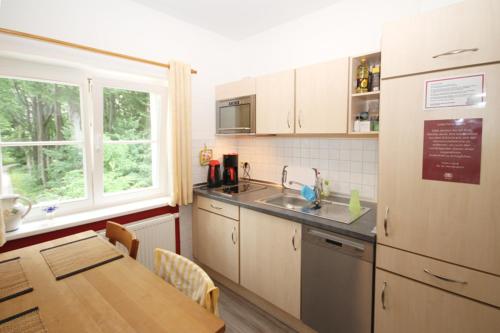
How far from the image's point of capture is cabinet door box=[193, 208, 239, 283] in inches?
87.2

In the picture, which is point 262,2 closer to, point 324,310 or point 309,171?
point 309,171

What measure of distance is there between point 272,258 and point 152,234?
1.08 meters

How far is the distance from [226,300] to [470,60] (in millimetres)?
2282

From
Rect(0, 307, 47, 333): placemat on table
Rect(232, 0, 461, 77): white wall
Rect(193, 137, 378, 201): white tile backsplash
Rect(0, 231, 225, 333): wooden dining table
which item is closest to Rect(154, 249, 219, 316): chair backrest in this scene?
Rect(0, 231, 225, 333): wooden dining table

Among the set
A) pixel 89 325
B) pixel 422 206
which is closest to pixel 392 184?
pixel 422 206

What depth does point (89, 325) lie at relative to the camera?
849 millimetres

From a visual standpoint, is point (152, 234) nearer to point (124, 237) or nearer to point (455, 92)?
point (124, 237)

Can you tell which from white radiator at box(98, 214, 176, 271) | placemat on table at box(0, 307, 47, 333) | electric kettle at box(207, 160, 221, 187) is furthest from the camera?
electric kettle at box(207, 160, 221, 187)

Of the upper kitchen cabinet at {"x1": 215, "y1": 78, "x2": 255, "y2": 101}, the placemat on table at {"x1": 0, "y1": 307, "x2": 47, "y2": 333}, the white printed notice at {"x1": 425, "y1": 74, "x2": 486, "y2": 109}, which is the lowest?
the placemat on table at {"x1": 0, "y1": 307, "x2": 47, "y2": 333}

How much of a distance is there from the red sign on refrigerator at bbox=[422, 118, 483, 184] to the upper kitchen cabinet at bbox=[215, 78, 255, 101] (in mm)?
1541

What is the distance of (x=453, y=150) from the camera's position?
1.17 m

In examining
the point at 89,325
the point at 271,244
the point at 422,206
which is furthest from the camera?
the point at 271,244

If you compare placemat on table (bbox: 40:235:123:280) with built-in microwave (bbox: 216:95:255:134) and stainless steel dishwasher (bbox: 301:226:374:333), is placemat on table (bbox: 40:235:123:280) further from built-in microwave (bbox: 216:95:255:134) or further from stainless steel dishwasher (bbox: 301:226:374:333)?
built-in microwave (bbox: 216:95:255:134)

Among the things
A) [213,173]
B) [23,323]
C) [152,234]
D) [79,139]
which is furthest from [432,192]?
[79,139]
